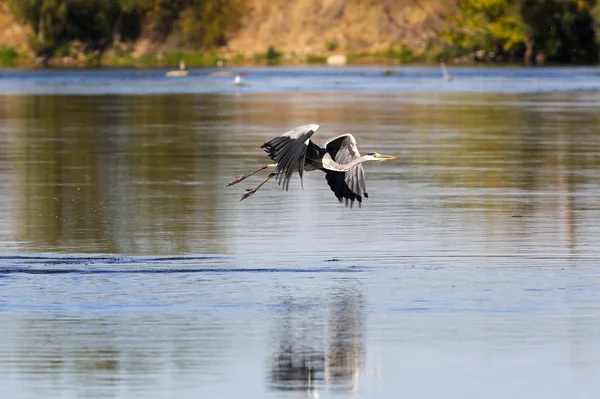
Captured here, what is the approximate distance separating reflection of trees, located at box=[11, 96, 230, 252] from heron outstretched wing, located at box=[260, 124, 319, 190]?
63.1 inches

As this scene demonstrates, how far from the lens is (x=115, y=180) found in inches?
865

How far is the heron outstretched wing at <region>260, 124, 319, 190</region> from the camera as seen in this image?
13.4 metres

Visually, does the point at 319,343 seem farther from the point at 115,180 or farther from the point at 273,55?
the point at 273,55

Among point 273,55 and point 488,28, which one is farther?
point 273,55

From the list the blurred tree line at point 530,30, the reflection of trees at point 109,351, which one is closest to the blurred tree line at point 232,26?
the blurred tree line at point 530,30

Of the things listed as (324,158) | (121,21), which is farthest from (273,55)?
(324,158)

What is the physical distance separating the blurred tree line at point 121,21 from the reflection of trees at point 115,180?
60303mm

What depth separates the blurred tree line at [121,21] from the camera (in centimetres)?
10025

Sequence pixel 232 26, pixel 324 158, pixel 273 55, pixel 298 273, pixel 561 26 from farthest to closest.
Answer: pixel 232 26 < pixel 273 55 < pixel 561 26 < pixel 324 158 < pixel 298 273

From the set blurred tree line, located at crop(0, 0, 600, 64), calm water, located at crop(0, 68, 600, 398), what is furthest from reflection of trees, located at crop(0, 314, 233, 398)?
blurred tree line, located at crop(0, 0, 600, 64)

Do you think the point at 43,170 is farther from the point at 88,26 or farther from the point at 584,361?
the point at 88,26

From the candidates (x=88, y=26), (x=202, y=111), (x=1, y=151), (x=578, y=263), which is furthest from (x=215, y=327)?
(x=88, y=26)

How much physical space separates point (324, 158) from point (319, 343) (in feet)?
12.6

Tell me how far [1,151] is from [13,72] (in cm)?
6352
